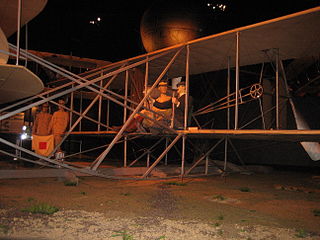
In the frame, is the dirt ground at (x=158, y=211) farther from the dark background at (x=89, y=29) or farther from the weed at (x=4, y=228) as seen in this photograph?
the dark background at (x=89, y=29)

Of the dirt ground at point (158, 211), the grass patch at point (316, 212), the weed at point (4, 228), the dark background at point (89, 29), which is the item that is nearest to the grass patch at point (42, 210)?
the dirt ground at point (158, 211)

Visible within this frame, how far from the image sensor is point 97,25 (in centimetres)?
2080

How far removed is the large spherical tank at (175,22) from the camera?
10469 millimetres

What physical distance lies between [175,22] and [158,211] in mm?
7151

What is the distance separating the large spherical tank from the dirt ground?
189 inches

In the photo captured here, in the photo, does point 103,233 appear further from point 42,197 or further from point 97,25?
point 97,25

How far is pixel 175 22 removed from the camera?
10461 millimetres

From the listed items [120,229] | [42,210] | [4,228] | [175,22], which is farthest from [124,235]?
[175,22]

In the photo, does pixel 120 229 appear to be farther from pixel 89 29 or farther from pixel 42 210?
pixel 89 29

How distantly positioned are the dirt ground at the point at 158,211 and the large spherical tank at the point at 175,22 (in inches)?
189

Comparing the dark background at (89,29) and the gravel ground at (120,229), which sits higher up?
the dark background at (89,29)

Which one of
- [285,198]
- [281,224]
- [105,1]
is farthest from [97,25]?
[281,224]

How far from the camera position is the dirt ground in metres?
3.57

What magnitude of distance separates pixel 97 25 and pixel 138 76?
11.9 meters
